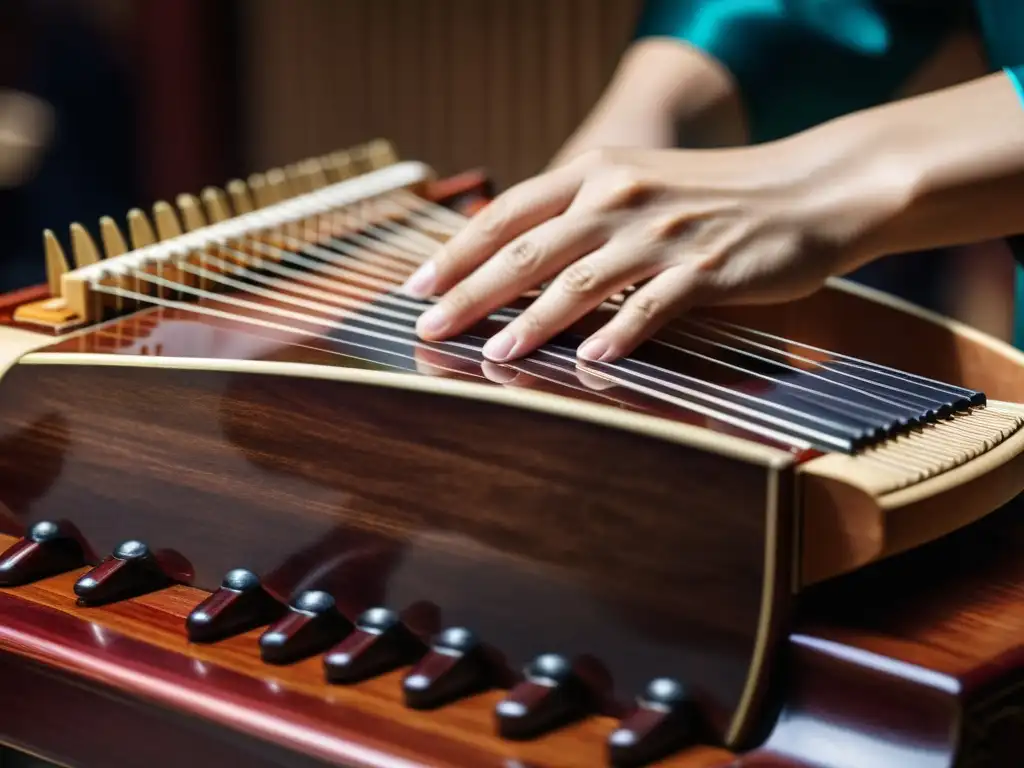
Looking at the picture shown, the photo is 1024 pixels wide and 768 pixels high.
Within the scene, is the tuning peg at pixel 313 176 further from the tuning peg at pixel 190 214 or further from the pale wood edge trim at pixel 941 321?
the pale wood edge trim at pixel 941 321

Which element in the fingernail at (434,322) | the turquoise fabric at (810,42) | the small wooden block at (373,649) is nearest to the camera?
the small wooden block at (373,649)

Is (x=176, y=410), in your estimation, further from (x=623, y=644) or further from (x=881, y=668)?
(x=881, y=668)

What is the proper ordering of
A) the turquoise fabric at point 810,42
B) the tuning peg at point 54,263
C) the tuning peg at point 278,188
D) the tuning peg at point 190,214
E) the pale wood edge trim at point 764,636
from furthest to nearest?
the turquoise fabric at point 810,42
the tuning peg at point 278,188
the tuning peg at point 190,214
the tuning peg at point 54,263
the pale wood edge trim at point 764,636

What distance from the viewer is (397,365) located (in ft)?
2.38

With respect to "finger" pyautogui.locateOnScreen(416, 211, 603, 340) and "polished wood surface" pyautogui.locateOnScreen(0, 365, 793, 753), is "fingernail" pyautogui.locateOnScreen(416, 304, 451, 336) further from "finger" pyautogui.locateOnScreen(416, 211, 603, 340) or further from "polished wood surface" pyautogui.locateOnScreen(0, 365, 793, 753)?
"polished wood surface" pyautogui.locateOnScreen(0, 365, 793, 753)

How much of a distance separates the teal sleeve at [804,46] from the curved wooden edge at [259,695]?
82 centimetres

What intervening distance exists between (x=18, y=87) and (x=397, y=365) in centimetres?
234

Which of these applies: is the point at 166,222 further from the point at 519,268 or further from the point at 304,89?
the point at 304,89

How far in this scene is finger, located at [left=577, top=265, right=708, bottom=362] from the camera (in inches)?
29.9

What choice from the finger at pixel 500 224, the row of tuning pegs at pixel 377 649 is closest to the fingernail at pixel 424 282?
the finger at pixel 500 224

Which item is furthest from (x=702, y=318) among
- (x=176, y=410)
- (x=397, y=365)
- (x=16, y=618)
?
(x=16, y=618)

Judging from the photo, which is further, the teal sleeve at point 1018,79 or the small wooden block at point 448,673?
the teal sleeve at point 1018,79

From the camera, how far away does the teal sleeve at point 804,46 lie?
4.21 feet

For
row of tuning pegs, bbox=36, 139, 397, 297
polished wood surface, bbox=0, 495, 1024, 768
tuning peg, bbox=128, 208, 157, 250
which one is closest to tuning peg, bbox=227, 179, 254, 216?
row of tuning pegs, bbox=36, 139, 397, 297
